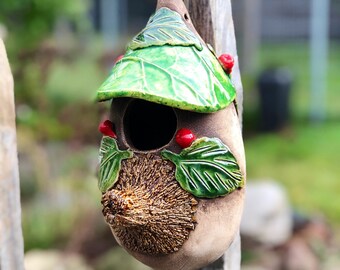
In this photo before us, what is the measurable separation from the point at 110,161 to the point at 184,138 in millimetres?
159

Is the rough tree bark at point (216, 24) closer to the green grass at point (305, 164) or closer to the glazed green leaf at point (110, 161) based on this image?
the glazed green leaf at point (110, 161)

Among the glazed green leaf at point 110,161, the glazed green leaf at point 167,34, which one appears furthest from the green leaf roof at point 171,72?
the glazed green leaf at point 110,161

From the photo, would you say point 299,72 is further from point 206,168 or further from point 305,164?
point 206,168

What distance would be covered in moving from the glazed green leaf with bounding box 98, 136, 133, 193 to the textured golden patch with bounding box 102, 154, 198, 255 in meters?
0.01

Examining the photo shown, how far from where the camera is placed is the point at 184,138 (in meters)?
1.23

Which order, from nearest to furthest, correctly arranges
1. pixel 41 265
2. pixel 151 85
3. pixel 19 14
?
pixel 151 85, pixel 41 265, pixel 19 14

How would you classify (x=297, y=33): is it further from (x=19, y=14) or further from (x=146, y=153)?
(x=146, y=153)

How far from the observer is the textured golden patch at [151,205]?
3.94 feet

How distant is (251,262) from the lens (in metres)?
4.38

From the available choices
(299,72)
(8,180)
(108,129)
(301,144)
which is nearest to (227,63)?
(108,129)

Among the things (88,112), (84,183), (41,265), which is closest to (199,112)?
(41,265)

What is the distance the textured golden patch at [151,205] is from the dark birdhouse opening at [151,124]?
0.13 m

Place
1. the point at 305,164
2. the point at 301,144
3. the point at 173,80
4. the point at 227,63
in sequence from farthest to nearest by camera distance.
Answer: the point at 301,144 < the point at 305,164 < the point at 227,63 < the point at 173,80

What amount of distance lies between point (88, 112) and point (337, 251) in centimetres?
223
